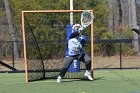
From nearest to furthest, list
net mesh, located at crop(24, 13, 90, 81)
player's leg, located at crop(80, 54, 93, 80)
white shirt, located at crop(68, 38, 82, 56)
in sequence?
white shirt, located at crop(68, 38, 82, 56) → player's leg, located at crop(80, 54, 93, 80) → net mesh, located at crop(24, 13, 90, 81)

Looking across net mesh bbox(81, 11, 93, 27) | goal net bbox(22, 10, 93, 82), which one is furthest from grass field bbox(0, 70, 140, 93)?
net mesh bbox(81, 11, 93, 27)

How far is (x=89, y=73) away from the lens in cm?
1691

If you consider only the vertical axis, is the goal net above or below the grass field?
above

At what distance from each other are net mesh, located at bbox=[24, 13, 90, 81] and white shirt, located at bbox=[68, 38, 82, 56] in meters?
1.84

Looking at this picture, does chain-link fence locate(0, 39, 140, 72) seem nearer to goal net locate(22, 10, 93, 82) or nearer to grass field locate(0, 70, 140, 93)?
goal net locate(22, 10, 93, 82)

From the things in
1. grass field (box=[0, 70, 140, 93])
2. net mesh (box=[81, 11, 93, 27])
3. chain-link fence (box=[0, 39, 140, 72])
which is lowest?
A: grass field (box=[0, 70, 140, 93])

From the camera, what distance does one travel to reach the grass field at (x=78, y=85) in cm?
1465

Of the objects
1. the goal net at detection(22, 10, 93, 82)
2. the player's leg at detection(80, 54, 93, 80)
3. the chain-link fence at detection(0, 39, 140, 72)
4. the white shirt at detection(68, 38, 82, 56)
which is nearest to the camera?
the white shirt at detection(68, 38, 82, 56)

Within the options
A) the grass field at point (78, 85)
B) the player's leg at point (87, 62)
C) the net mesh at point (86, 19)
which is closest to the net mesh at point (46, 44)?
the grass field at point (78, 85)

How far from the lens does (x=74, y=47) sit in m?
16.3

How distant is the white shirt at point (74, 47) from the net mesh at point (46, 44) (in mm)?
1844

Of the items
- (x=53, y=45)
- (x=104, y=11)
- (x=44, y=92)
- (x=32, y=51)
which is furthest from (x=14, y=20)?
(x=44, y=92)

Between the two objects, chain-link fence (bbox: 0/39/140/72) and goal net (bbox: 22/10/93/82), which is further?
chain-link fence (bbox: 0/39/140/72)

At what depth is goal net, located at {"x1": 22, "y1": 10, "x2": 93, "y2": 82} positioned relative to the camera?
17672 millimetres
